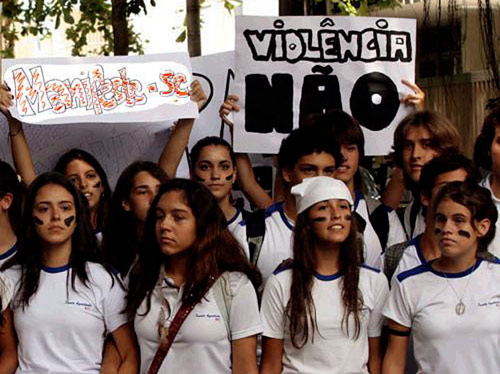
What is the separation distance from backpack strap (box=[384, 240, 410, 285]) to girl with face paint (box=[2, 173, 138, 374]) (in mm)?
1194

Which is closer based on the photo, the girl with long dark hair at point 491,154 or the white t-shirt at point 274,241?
the white t-shirt at point 274,241

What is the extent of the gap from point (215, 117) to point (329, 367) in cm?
249

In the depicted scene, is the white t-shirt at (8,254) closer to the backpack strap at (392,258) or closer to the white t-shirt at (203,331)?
the white t-shirt at (203,331)

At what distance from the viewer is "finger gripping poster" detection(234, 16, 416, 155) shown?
5.85m

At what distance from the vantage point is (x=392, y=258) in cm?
450

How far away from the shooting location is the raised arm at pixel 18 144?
538 cm

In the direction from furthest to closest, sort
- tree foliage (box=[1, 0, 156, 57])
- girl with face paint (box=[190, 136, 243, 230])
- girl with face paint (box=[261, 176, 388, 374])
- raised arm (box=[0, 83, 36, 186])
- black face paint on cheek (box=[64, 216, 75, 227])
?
tree foliage (box=[1, 0, 156, 57]) < raised arm (box=[0, 83, 36, 186]) < girl with face paint (box=[190, 136, 243, 230]) < black face paint on cheek (box=[64, 216, 75, 227]) < girl with face paint (box=[261, 176, 388, 374])

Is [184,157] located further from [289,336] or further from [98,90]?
[289,336]

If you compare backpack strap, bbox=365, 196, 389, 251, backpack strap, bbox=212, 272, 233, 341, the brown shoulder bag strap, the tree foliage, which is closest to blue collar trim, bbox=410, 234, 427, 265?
backpack strap, bbox=365, 196, 389, 251

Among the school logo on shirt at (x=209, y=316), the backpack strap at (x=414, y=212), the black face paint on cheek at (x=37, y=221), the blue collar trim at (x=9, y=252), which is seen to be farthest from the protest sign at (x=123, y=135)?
the school logo on shirt at (x=209, y=316)

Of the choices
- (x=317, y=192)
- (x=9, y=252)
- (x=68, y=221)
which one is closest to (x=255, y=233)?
(x=317, y=192)

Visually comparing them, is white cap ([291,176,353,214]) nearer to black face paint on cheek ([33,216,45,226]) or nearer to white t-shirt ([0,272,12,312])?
black face paint on cheek ([33,216,45,226])

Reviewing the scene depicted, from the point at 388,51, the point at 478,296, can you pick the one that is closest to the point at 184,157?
the point at 388,51

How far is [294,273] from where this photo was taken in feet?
13.7
